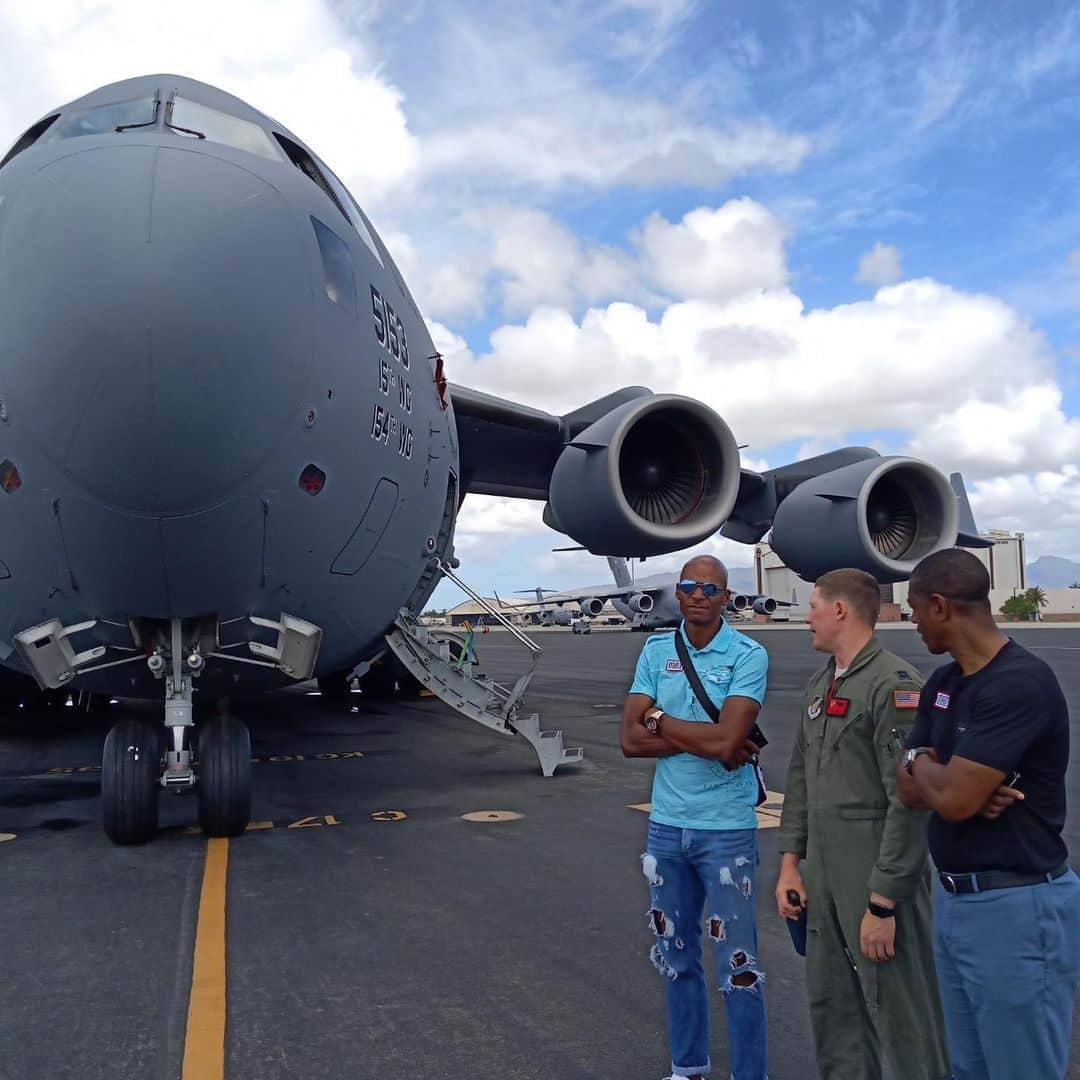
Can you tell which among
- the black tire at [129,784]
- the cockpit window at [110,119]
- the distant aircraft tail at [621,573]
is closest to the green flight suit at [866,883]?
the black tire at [129,784]

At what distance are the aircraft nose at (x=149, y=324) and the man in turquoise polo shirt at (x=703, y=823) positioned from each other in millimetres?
2633

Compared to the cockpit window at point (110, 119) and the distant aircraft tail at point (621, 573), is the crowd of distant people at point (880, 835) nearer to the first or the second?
the cockpit window at point (110, 119)

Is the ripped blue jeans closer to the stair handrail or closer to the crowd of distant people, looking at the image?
the crowd of distant people

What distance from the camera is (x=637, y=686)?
337 centimetres

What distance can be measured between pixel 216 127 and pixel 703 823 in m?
5.21

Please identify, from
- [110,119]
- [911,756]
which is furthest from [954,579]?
[110,119]

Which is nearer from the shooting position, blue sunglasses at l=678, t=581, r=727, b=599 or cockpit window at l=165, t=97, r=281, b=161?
blue sunglasses at l=678, t=581, r=727, b=599

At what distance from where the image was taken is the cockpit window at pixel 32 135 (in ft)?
22.0

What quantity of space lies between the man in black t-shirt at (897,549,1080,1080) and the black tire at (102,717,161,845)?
502 centimetres

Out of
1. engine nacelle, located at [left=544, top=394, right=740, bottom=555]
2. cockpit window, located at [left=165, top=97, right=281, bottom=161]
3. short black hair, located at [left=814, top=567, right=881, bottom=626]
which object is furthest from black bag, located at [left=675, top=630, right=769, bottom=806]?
engine nacelle, located at [left=544, top=394, right=740, bottom=555]

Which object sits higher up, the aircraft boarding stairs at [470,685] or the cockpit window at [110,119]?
the cockpit window at [110,119]

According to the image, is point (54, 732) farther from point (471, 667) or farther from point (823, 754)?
point (823, 754)

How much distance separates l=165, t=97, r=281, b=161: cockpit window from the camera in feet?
19.5

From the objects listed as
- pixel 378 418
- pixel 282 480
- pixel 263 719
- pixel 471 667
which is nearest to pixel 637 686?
pixel 282 480
